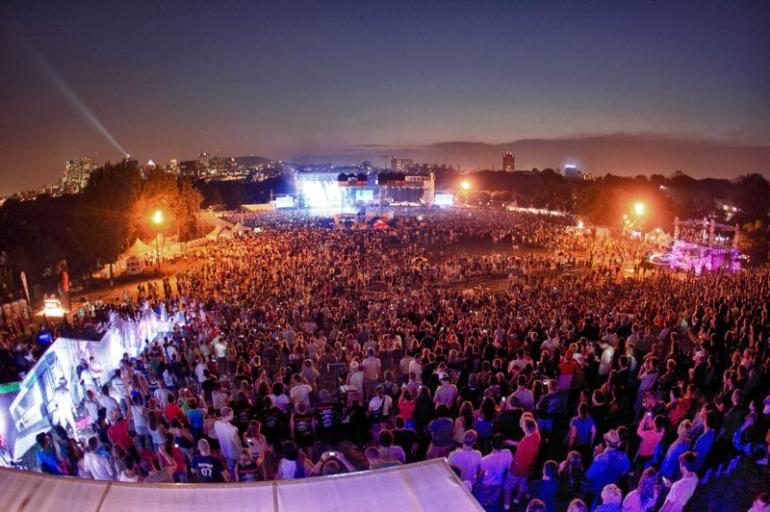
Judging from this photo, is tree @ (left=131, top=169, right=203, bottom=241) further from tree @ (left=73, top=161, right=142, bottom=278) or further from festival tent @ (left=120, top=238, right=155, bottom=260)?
festival tent @ (left=120, top=238, right=155, bottom=260)

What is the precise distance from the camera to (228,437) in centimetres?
538

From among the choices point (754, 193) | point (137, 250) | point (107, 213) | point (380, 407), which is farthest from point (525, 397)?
point (754, 193)

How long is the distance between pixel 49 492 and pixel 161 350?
802cm

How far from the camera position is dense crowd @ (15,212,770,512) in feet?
15.9

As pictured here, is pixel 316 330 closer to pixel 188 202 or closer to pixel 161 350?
pixel 161 350

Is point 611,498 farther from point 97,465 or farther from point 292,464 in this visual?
point 97,465

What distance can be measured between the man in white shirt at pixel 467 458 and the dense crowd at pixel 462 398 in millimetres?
18

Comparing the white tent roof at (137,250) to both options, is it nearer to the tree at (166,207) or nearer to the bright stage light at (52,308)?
the tree at (166,207)

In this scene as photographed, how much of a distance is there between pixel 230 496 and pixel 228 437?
3720 millimetres

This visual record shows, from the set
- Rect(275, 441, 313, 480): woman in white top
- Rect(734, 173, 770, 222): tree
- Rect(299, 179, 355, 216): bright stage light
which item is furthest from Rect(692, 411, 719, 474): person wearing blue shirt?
Rect(299, 179, 355, 216): bright stage light

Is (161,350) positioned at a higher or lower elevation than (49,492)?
lower

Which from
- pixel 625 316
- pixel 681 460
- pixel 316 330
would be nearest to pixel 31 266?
pixel 316 330

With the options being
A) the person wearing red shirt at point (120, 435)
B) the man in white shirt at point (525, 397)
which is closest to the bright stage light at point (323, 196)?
the man in white shirt at point (525, 397)

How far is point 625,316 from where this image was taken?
35.6 ft
